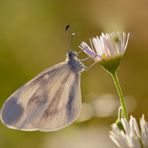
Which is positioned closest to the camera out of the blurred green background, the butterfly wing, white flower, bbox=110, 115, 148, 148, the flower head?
white flower, bbox=110, 115, 148, 148

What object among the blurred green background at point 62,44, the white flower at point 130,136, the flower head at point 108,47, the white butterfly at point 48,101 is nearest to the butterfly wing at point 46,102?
the white butterfly at point 48,101

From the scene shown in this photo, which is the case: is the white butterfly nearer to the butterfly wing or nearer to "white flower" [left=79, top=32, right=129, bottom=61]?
the butterfly wing

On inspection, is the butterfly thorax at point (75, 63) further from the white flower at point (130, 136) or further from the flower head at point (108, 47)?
the white flower at point (130, 136)

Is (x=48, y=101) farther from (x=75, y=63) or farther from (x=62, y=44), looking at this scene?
(x=62, y=44)

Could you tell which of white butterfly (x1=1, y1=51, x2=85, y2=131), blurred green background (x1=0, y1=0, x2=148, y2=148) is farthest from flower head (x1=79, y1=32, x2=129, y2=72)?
blurred green background (x1=0, y1=0, x2=148, y2=148)

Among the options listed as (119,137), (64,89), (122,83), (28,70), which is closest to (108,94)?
(122,83)

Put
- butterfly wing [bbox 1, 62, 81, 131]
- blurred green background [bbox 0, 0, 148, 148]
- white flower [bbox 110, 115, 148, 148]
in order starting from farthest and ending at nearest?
blurred green background [bbox 0, 0, 148, 148] < butterfly wing [bbox 1, 62, 81, 131] < white flower [bbox 110, 115, 148, 148]
